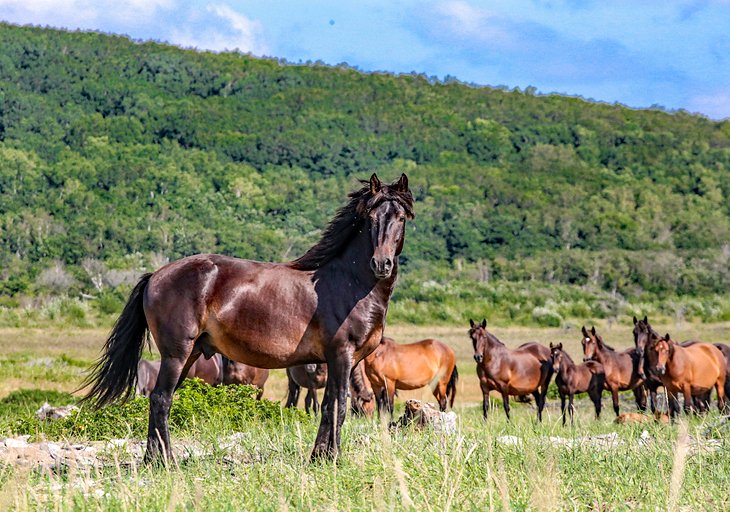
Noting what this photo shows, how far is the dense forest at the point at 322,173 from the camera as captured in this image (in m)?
83.5

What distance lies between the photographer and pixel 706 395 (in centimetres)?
1608

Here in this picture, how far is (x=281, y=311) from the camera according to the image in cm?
768

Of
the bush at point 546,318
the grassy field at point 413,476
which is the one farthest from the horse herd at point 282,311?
the bush at point 546,318

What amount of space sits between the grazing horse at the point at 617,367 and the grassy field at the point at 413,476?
9.46m

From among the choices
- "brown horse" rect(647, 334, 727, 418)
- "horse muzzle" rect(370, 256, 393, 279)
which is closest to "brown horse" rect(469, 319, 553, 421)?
"brown horse" rect(647, 334, 727, 418)

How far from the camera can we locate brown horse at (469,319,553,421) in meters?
17.7

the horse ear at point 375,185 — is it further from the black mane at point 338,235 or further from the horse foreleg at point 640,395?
the horse foreleg at point 640,395

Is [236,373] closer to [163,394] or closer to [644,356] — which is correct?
[644,356]

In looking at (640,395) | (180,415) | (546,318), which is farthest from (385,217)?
(546,318)

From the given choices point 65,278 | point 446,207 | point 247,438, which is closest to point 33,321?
point 65,278

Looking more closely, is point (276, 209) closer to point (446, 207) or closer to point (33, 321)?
point (446, 207)

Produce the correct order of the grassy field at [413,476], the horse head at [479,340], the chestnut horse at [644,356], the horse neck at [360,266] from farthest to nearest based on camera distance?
the horse head at [479,340] → the chestnut horse at [644,356] → the horse neck at [360,266] → the grassy field at [413,476]

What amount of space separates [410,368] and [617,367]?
14.3ft

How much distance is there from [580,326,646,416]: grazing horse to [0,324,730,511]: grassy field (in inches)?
373
